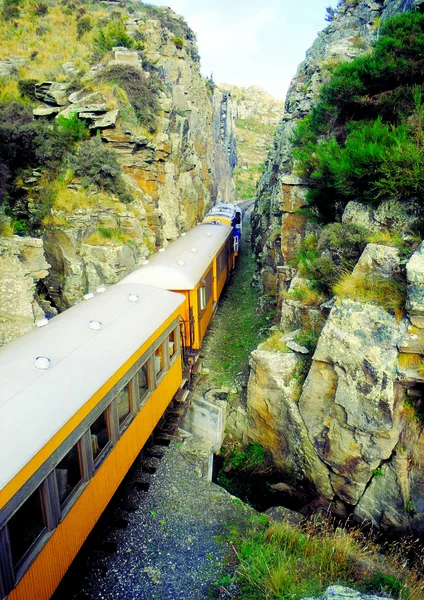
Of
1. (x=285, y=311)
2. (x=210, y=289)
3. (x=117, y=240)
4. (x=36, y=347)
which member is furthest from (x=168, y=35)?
(x=36, y=347)

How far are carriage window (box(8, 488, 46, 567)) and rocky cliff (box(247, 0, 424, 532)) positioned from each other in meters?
5.63

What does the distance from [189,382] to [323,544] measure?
17.8 feet

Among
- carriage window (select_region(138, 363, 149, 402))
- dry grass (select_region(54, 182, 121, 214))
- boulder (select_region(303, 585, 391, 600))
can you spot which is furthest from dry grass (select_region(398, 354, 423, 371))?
dry grass (select_region(54, 182, 121, 214))

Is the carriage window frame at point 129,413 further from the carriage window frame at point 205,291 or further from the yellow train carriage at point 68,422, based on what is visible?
the carriage window frame at point 205,291

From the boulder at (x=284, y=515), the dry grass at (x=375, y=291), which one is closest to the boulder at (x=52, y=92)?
the dry grass at (x=375, y=291)

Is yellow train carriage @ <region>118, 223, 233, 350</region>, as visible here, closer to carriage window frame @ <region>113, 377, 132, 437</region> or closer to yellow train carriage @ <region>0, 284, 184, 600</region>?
yellow train carriage @ <region>0, 284, 184, 600</region>

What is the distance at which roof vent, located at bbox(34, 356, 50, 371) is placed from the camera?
4953mm

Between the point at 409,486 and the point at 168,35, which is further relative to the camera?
the point at 168,35

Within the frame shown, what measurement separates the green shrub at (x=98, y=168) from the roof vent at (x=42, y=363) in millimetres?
11404

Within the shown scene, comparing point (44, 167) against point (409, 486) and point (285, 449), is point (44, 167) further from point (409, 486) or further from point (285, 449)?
point (409, 486)

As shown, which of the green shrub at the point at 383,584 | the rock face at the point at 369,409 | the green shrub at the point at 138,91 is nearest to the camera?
the green shrub at the point at 383,584

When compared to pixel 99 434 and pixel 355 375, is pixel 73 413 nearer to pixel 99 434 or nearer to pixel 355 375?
pixel 99 434

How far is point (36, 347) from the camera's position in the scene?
5508 mm

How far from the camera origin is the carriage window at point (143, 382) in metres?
6.65
